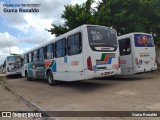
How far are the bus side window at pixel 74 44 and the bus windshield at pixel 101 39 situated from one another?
0.57 metres

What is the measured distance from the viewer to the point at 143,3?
19.7m

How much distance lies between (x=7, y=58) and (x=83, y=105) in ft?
75.2

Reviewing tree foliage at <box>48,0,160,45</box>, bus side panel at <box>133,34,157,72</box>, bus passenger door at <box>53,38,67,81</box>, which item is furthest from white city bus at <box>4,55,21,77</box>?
bus side panel at <box>133,34,157,72</box>

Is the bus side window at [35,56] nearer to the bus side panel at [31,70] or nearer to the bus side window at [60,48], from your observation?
the bus side panel at [31,70]

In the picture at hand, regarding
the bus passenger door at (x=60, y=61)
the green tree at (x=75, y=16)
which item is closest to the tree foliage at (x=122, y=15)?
the green tree at (x=75, y=16)

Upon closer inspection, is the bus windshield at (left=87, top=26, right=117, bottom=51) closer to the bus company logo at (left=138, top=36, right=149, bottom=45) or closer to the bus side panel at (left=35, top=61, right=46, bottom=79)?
the bus company logo at (left=138, top=36, right=149, bottom=45)

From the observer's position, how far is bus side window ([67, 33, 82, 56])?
437 inches

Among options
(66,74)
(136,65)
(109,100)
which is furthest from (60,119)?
(136,65)

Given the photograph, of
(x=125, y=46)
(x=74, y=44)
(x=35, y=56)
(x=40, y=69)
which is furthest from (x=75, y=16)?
(x=74, y=44)

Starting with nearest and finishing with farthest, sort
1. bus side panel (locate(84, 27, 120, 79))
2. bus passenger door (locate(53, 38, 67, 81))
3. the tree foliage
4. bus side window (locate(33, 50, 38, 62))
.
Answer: bus side panel (locate(84, 27, 120, 79)), bus passenger door (locate(53, 38, 67, 81)), bus side window (locate(33, 50, 38, 62)), the tree foliage

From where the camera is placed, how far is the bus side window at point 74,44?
11.1 metres

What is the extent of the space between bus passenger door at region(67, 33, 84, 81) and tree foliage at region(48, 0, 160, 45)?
9267 mm

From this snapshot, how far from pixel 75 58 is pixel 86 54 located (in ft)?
3.10

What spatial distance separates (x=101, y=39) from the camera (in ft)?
37.2
